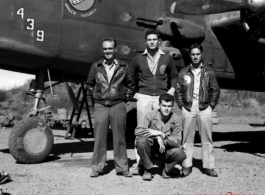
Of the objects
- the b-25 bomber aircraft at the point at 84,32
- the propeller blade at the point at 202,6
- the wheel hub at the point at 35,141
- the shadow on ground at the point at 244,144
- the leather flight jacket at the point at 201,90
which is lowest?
the shadow on ground at the point at 244,144

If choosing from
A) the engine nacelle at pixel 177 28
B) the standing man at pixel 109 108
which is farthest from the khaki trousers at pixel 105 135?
the engine nacelle at pixel 177 28

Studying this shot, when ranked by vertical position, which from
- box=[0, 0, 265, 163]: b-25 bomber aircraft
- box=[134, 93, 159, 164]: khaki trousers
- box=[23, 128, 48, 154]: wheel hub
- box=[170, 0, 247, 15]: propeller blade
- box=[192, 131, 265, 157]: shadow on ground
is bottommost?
box=[192, 131, 265, 157]: shadow on ground

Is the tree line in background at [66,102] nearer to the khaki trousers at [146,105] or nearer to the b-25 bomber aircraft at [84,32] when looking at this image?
the b-25 bomber aircraft at [84,32]

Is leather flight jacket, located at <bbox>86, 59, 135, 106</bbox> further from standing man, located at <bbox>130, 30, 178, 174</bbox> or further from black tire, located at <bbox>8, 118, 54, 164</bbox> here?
black tire, located at <bbox>8, 118, 54, 164</bbox>

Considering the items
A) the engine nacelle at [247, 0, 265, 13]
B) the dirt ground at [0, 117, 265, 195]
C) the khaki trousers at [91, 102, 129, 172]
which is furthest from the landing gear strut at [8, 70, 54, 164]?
the engine nacelle at [247, 0, 265, 13]

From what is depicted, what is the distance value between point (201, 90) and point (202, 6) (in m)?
2.52

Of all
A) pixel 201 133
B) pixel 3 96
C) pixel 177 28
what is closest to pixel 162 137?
pixel 201 133

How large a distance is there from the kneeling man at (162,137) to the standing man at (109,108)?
338mm

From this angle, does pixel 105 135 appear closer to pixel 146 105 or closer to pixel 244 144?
pixel 146 105

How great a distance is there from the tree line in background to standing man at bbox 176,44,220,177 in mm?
19568

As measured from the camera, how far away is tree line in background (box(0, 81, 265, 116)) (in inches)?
993

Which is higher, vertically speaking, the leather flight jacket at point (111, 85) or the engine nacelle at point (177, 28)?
the engine nacelle at point (177, 28)

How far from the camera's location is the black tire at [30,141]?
18.3 feet

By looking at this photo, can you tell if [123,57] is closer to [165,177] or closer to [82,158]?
[82,158]
